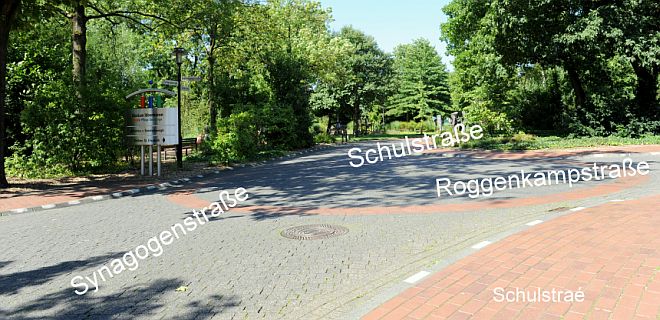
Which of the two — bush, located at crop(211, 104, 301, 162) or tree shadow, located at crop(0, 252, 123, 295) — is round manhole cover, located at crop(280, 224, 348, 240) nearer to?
tree shadow, located at crop(0, 252, 123, 295)

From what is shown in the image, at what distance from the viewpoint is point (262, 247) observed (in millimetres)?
6332

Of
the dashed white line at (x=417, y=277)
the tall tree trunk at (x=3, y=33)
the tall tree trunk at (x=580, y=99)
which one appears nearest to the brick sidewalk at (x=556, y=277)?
the dashed white line at (x=417, y=277)

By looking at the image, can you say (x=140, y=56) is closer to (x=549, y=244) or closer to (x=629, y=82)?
(x=549, y=244)

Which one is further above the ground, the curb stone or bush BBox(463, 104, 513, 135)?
bush BBox(463, 104, 513, 135)

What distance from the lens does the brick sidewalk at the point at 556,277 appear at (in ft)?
12.7

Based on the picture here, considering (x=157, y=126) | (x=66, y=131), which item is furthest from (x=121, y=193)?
(x=66, y=131)

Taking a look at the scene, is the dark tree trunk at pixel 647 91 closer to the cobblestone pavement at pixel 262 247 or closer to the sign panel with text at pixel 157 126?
the cobblestone pavement at pixel 262 247

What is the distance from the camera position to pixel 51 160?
14.4 meters

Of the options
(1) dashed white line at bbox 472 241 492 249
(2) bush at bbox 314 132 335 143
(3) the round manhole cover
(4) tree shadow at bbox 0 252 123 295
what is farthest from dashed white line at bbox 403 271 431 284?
(2) bush at bbox 314 132 335 143

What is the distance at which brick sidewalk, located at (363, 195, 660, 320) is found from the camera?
3.86 m

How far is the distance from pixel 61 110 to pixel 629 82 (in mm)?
43827

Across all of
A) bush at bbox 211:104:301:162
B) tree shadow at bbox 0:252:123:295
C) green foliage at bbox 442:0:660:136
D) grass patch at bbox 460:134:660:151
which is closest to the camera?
tree shadow at bbox 0:252:123:295

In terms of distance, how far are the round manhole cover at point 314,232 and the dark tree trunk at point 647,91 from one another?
1123 inches

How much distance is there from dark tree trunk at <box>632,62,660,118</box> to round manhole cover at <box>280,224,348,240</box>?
28535mm
